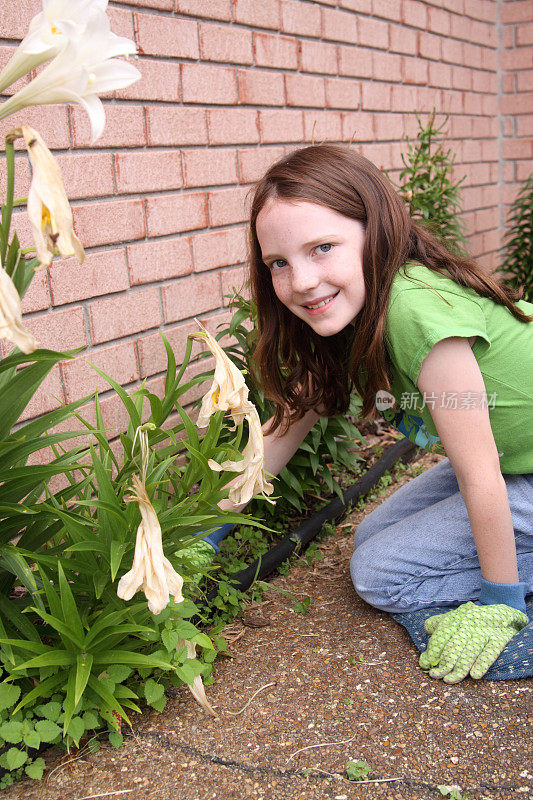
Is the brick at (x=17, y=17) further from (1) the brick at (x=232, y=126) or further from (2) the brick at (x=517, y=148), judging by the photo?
(2) the brick at (x=517, y=148)

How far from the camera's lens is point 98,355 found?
2498mm

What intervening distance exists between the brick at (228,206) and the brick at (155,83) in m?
0.41

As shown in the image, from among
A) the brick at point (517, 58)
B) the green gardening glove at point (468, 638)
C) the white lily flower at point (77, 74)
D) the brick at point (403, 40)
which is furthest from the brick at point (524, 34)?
the white lily flower at point (77, 74)

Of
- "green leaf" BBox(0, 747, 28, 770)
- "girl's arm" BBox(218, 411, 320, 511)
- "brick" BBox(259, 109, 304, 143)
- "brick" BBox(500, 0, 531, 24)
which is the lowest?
"green leaf" BBox(0, 747, 28, 770)

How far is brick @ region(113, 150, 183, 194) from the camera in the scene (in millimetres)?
2549

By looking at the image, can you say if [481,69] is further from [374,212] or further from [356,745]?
[356,745]

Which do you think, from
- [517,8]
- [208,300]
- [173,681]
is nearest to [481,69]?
[517,8]

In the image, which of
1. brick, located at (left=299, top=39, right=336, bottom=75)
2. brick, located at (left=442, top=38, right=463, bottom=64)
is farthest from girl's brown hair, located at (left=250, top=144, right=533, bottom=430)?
brick, located at (left=442, top=38, right=463, bottom=64)

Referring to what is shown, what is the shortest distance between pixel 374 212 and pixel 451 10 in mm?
3719

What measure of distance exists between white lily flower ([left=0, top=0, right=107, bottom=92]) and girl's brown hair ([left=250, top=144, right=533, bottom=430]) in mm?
880

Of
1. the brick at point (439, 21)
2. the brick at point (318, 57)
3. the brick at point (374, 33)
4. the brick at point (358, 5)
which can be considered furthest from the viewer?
the brick at point (439, 21)

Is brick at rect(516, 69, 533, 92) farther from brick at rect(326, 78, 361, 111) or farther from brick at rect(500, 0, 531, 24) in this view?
brick at rect(326, 78, 361, 111)

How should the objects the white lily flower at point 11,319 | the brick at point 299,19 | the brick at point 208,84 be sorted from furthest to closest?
the brick at point 299,19
the brick at point 208,84
the white lily flower at point 11,319

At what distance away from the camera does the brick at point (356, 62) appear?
390 centimetres
